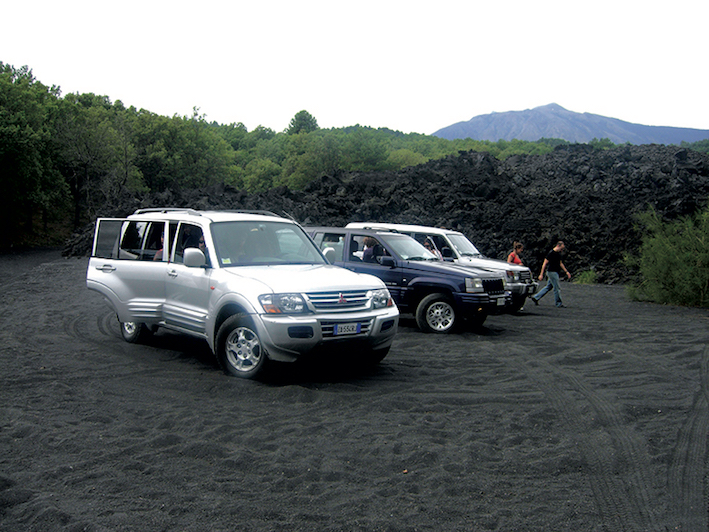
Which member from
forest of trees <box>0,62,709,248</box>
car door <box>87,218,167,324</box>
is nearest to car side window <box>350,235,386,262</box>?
car door <box>87,218,167,324</box>

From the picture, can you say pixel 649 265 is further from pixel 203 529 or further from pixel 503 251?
pixel 203 529

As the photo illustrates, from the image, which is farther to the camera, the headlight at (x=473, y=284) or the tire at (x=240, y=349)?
the headlight at (x=473, y=284)

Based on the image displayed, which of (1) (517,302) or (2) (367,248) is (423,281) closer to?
(2) (367,248)

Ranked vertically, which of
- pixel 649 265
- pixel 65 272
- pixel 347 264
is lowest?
pixel 65 272

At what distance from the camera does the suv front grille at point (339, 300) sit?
271 inches

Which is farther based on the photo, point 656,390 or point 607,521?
point 656,390

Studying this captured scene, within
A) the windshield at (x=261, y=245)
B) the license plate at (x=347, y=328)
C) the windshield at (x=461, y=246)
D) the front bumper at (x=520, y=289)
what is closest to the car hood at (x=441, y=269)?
the front bumper at (x=520, y=289)

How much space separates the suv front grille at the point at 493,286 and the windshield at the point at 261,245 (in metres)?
4.09

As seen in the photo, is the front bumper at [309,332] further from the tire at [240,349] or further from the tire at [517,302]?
the tire at [517,302]

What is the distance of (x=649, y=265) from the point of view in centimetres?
1864

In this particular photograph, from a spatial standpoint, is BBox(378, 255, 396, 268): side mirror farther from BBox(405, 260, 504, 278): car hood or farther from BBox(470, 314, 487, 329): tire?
BBox(470, 314, 487, 329): tire

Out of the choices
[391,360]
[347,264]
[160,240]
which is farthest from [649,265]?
[160,240]

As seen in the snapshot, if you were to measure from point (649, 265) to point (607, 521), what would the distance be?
1688cm

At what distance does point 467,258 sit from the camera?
15023mm
